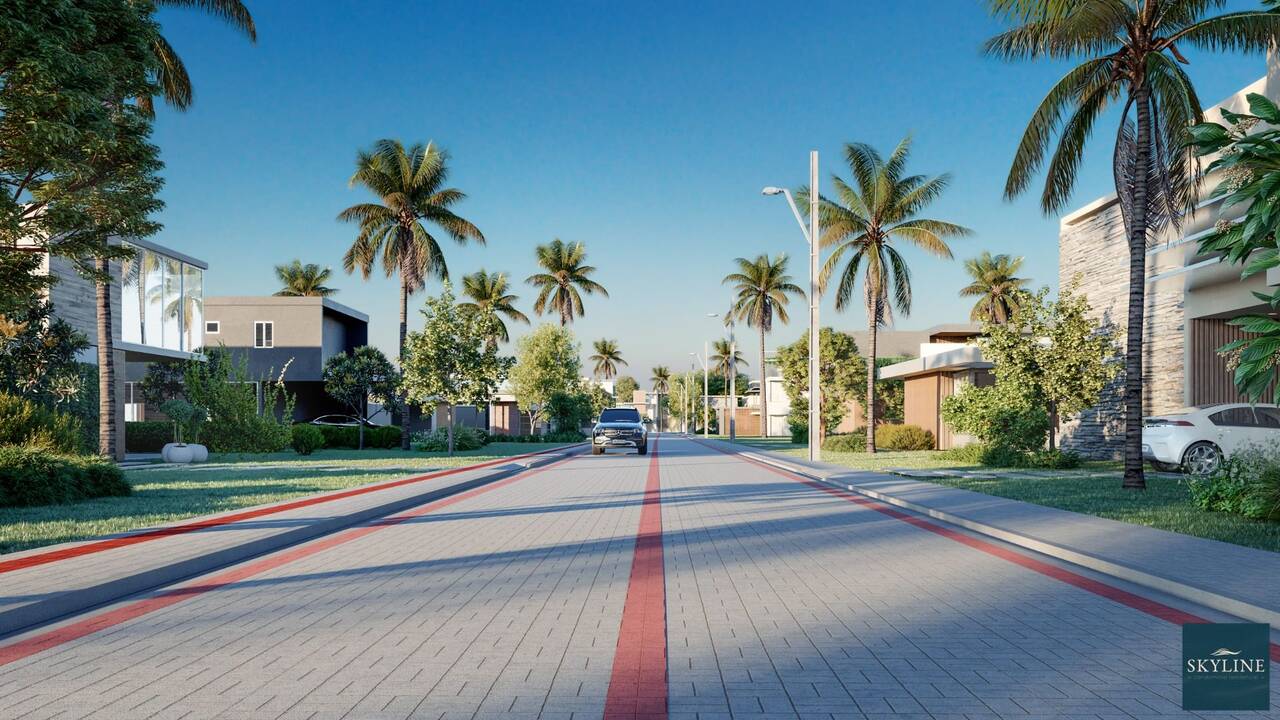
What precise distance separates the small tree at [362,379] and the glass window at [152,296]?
1010 cm

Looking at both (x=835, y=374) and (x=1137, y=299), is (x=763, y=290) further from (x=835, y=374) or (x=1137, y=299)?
(x=1137, y=299)

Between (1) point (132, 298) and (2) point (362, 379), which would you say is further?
(2) point (362, 379)

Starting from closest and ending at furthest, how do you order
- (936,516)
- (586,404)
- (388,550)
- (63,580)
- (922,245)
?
(63,580) < (388,550) < (936,516) < (922,245) < (586,404)

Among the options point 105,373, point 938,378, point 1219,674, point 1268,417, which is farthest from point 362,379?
point 1219,674

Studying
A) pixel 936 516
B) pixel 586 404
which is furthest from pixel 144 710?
pixel 586 404

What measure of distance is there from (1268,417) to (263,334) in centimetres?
4894

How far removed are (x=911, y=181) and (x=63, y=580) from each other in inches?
1293

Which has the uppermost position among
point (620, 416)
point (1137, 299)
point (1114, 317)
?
point (1114, 317)

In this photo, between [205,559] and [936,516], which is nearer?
[205,559]

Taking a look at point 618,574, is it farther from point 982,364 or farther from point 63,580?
point 982,364

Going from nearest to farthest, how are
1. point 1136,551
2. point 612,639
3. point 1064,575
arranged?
point 612,639 → point 1064,575 → point 1136,551

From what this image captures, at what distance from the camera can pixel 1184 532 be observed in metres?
→ 10.7

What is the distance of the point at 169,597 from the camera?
7609 mm

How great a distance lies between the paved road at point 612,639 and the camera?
4.71m
